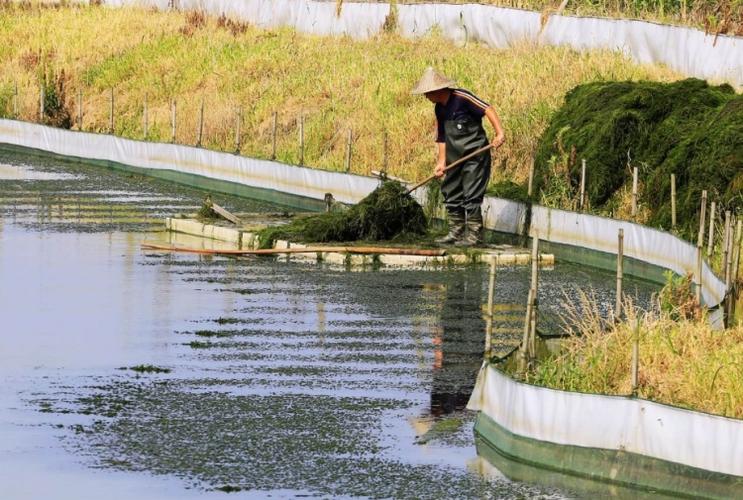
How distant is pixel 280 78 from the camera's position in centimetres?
3912

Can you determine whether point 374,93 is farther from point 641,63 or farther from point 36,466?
point 36,466

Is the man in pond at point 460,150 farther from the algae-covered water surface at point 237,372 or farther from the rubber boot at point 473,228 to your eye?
the algae-covered water surface at point 237,372

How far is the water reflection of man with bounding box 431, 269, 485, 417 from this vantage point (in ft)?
44.7

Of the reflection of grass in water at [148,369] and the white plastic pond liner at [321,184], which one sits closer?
the reflection of grass in water at [148,369]

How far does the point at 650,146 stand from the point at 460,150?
3099 mm

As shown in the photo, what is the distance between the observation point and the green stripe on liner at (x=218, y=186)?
27859 millimetres

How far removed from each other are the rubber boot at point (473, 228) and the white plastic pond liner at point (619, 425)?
9.47m

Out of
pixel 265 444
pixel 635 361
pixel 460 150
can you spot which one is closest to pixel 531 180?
pixel 460 150

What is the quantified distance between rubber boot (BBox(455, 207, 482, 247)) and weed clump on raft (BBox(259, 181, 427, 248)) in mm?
729

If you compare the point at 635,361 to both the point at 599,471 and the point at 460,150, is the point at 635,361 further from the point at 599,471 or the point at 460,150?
the point at 460,150

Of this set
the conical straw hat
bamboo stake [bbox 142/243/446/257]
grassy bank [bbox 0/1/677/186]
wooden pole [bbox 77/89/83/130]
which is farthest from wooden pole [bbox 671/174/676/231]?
wooden pole [bbox 77/89/83/130]

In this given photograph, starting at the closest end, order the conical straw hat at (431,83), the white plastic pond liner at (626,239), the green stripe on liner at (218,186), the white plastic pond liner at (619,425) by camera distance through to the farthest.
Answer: the white plastic pond liner at (619,425) → the white plastic pond liner at (626,239) → the conical straw hat at (431,83) → the green stripe on liner at (218,186)

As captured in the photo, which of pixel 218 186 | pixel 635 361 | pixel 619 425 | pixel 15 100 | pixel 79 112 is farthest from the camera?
pixel 15 100

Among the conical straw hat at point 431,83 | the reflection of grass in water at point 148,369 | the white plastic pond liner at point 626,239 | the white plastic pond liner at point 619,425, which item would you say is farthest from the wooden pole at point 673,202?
the white plastic pond liner at point 619,425
